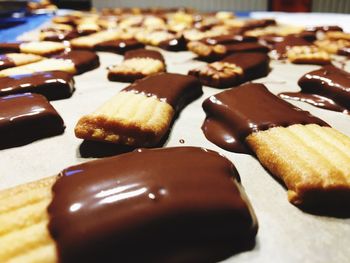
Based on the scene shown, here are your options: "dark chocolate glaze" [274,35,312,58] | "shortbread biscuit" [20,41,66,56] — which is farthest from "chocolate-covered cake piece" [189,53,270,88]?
"shortbread biscuit" [20,41,66,56]

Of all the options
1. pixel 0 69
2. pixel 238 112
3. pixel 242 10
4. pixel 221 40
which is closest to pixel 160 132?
pixel 238 112

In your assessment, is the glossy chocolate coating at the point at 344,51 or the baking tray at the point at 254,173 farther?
the glossy chocolate coating at the point at 344,51

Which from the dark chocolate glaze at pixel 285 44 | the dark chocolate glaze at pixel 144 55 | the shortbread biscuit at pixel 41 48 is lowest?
the dark chocolate glaze at pixel 285 44

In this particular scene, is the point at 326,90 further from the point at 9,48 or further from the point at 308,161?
the point at 9,48

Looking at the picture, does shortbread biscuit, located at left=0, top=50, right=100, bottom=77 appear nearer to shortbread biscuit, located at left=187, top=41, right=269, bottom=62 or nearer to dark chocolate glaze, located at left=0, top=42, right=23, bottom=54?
dark chocolate glaze, located at left=0, top=42, right=23, bottom=54

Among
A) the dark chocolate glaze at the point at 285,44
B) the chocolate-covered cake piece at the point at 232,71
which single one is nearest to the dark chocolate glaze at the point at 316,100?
the chocolate-covered cake piece at the point at 232,71

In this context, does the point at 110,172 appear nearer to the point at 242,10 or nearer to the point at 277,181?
the point at 277,181

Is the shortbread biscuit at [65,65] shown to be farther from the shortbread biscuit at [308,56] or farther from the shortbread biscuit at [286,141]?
the shortbread biscuit at [308,56]
